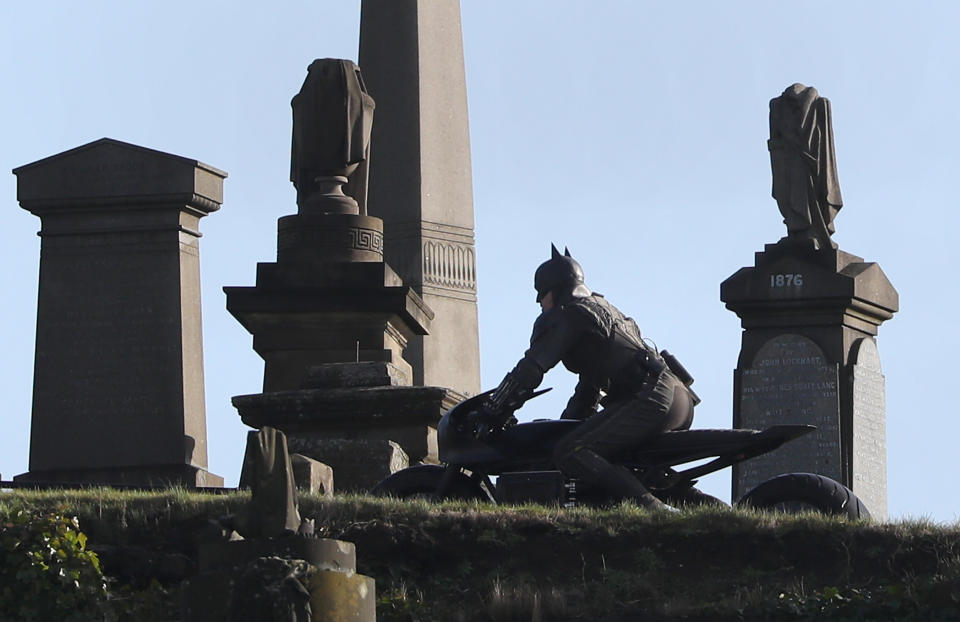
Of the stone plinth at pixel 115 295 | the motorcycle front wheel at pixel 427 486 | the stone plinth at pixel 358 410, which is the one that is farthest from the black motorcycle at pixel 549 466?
the stone plinth at pixel 115 295

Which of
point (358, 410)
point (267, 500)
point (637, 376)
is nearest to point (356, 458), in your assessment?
point (358, 410)

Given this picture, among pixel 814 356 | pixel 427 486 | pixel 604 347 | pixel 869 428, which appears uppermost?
pixel 814 356

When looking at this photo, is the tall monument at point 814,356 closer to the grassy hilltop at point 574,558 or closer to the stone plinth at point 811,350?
the stone plinth at point 811,350

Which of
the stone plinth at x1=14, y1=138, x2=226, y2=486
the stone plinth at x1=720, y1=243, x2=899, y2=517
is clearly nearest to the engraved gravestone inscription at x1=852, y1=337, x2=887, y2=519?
the stone plinth at x1=720, y1=243, x2=899, y2=517

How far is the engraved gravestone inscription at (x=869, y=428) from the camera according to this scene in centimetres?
2472

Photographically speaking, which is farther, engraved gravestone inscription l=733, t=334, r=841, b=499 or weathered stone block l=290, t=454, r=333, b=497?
engraved gravestone inscription l=733, t=334, r=841, b=499

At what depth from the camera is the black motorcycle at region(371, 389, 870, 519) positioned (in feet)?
51.4

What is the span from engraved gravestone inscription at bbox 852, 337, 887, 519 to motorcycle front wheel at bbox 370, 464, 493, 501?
8890 mm

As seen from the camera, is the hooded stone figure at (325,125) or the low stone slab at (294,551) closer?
the low stone slab at (294,551)

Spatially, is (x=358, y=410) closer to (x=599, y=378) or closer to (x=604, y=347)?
(x=599, y=378)

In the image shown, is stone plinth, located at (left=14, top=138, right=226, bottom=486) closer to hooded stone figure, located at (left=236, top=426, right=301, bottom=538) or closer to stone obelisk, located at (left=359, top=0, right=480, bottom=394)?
hooded stone figure, located at (left=236, top=426, right=301, bottom=538)

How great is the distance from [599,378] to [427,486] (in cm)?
119

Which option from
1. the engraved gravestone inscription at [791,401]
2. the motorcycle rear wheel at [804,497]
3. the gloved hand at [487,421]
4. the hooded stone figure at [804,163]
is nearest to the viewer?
the motorcycle rear wheel at [804,497]

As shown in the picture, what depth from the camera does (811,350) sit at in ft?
82.1
